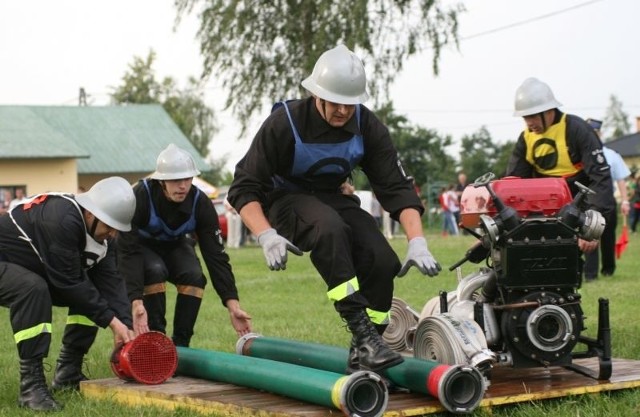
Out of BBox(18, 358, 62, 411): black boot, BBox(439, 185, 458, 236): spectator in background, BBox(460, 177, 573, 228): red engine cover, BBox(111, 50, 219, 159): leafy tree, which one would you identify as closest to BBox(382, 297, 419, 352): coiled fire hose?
BBox(460, 177, 573, 228): red engine cover

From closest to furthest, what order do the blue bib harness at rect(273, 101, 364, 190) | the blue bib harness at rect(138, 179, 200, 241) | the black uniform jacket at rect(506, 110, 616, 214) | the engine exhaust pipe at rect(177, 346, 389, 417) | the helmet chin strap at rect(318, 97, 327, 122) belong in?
the engine exhaust pipe at rect(177, 346, 389, 417), the helmet chin strap at rect(318, 97, 327, 122), the blue bib harness at rect(273, 101, 364, 190), the black uniform jacket at rect(506, 110, 616, 214), the blue bib harness at rect(138, 179, 200, 241)

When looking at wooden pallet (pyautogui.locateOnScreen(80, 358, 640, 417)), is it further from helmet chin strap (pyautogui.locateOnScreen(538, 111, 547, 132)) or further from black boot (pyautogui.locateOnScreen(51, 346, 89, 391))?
helmet chin strap (pyautogui.locateOnScreen(538, 111, 547, 132))

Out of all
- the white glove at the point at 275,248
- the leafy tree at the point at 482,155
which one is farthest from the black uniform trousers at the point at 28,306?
the leafy tree at the point at 482,155

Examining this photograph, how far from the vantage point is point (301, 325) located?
1100 cm

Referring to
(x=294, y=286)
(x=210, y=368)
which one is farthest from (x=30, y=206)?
(x=294, y=286)

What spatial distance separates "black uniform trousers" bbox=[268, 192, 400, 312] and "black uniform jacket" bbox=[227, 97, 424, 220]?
16 centimetres

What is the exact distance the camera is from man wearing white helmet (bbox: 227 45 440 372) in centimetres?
597

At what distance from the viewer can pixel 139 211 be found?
8008mm

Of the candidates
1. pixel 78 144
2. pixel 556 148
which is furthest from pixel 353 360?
pixel 78 144

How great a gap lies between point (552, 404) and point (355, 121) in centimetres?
193

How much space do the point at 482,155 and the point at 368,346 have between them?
226 ft

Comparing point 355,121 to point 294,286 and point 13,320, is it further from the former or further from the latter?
point 294,286

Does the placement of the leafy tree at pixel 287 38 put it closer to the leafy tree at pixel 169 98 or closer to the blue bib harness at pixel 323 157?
the blue bib harness at pixel 323 157

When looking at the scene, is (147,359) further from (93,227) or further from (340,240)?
(340,240)
